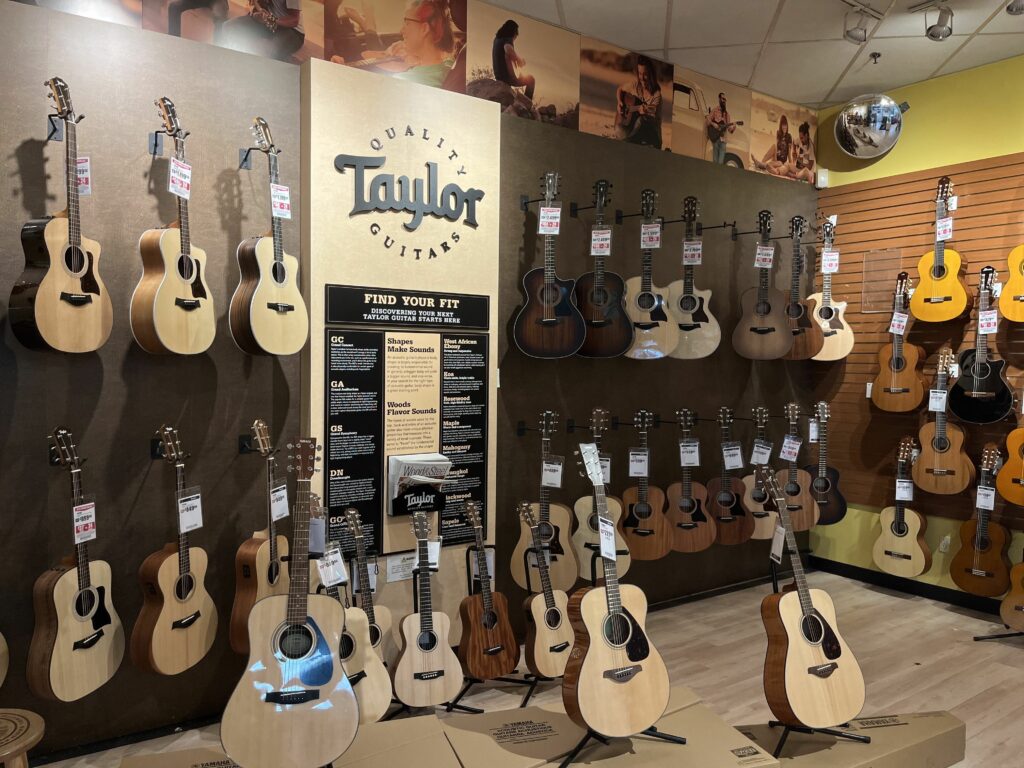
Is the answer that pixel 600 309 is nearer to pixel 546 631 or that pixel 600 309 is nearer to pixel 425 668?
pixel 546 631

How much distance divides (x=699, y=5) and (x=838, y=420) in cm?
300

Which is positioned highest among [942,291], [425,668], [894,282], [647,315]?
[894,282]

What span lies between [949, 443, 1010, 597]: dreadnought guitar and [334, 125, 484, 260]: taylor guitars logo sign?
3279mm

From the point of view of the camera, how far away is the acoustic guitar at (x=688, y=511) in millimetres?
4172

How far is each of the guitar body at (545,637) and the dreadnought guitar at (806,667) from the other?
948 millimetres

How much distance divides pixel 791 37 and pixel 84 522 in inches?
170

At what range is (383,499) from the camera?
3.35 metres

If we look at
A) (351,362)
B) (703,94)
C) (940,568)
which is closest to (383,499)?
(351,362)

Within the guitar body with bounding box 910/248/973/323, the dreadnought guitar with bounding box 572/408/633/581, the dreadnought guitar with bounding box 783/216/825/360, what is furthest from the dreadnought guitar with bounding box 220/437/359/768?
the guitar body with bounding box 910/248/973/323

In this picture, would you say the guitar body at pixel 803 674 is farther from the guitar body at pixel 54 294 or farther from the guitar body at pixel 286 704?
the guitar body at pixel 54 294

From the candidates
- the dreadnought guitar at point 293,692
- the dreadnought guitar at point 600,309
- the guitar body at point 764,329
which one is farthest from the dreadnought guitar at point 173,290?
the guitar body at point 764,329

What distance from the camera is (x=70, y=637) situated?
2.48 m

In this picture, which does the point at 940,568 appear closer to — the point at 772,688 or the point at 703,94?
the point at 772,688

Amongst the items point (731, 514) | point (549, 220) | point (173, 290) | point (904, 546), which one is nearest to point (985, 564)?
point (904, 546)
